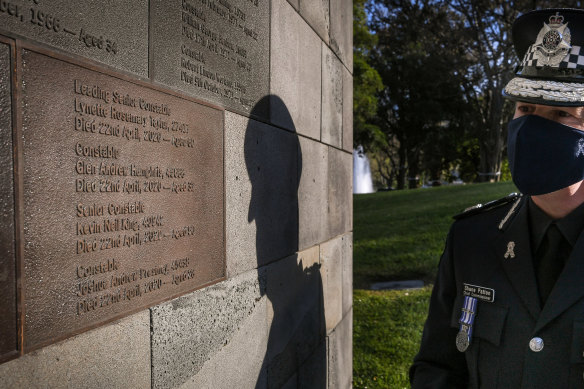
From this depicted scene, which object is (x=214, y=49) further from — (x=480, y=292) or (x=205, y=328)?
(x=480, y=292)

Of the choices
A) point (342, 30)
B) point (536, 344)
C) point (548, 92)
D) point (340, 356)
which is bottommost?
point (340, 356)

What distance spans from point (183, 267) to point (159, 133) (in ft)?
1.85

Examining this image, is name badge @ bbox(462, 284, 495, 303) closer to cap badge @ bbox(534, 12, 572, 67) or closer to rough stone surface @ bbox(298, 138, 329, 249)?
cap badge @ bbox(534, 12, 572, 67)

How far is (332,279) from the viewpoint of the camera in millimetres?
4148

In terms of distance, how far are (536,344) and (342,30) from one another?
130 inches

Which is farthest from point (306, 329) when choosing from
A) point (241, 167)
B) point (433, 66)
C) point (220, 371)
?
point (433, 66)

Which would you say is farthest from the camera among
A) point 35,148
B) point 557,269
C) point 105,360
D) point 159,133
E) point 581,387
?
point 557,269

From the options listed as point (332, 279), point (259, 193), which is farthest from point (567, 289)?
point (332, 279)

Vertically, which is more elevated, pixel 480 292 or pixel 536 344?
pixel 480 292

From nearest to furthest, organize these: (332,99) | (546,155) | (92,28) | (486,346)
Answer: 1. (92,28)
2. (546,155)
3. (486,346)
4. (332,99)

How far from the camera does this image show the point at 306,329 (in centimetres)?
342

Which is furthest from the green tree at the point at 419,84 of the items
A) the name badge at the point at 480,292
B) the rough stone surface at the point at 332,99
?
the name badge at the point at 480,292

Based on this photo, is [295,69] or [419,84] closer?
[295,69]

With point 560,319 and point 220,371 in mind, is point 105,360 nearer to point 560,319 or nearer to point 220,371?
point 220,371
